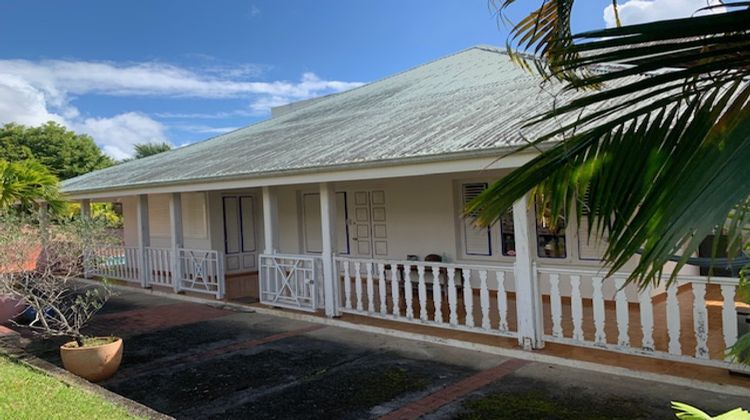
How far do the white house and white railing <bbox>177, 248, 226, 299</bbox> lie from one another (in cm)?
6

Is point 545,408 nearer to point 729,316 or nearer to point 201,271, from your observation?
point 729,316

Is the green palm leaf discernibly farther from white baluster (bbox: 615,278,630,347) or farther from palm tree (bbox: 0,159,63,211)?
palm tree (bbox: 0,159,63,211)

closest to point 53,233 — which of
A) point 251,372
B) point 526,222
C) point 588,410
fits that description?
point 251,372

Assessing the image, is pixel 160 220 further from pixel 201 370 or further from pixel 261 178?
pixel 201 370

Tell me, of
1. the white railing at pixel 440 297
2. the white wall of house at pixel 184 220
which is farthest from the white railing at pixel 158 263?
the white railing at pixel 440 297

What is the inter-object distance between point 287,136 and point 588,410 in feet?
33.3

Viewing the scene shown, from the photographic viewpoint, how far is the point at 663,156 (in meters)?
1.76

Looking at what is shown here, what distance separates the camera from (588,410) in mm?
5070

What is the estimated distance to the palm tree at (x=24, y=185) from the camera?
10344mm

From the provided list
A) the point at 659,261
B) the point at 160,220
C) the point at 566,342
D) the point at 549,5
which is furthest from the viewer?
the point at 160,220

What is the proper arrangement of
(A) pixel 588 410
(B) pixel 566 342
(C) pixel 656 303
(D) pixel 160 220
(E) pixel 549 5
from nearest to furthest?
(E) pixel 549 5
(A) pixel 588 410
(B) pixel 566 342
(C) pixel 656 303
(D) pixel 160 220

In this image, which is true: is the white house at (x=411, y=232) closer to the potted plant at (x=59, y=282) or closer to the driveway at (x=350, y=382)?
the driveway at (x=350, y=382)

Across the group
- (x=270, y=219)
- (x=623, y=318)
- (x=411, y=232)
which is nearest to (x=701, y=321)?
(x=623, y=318)

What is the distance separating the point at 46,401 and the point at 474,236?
24.9ft
